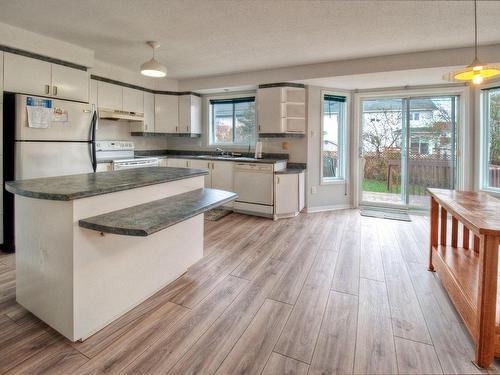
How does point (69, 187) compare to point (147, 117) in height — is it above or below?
below

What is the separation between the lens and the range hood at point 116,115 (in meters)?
4.34

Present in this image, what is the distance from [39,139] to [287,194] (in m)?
3.28

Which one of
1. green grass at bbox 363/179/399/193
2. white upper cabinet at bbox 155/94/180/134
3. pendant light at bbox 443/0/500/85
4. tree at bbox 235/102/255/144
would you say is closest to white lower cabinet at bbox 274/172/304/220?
→ tree at bbox 235/102/255/144

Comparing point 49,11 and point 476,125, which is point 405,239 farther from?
point 49,11

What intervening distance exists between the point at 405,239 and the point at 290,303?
7.09ft

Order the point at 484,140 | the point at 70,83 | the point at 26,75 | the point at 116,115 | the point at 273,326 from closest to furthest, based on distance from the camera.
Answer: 1. the point at 273,326
2. the point at 26,75
3. the point at 70,83
4. the point at 484,140
5. the point at 116,115

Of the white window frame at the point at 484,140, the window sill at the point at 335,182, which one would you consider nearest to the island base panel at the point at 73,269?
the window sill at the point at 335,182

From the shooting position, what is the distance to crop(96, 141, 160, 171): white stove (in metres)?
4.30

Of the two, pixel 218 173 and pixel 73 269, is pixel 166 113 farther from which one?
pixel 73 269

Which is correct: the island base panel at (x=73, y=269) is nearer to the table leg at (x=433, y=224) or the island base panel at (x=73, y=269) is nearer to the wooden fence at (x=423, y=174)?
the table leg at (x=433, y=224)

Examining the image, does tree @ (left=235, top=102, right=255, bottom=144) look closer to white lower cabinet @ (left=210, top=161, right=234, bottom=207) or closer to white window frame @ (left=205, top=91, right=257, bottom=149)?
white window frame @ (left=205, top=91, right=257, bottom=149)

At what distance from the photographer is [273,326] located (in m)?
1.75

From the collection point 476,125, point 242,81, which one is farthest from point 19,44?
point 476,125

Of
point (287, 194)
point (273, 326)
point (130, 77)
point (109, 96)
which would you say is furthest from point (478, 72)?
point (130, 77)
